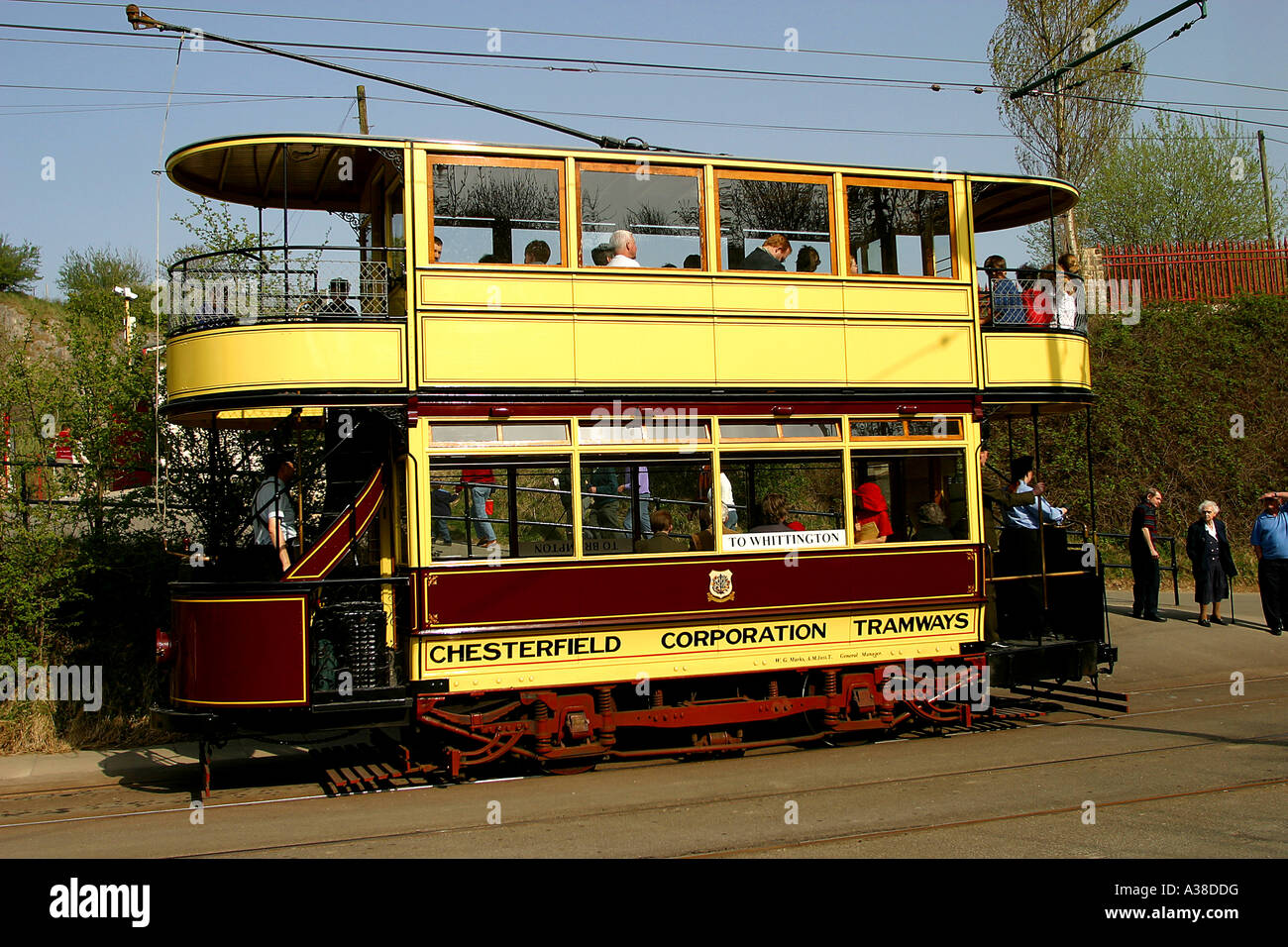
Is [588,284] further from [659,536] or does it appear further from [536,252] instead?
[659,536]

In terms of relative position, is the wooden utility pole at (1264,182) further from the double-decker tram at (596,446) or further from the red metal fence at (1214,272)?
the double-decker tram at (596,446)

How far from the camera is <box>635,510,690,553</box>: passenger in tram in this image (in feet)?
28.6

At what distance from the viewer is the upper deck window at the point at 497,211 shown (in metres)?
8.37

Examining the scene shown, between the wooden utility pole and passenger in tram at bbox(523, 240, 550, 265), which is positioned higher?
the wooden utility pole

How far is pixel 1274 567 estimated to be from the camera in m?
14.1

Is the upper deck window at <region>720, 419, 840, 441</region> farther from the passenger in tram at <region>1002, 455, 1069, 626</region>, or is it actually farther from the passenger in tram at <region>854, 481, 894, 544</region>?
the passenger in tram at <region>1002, 455, 1069, 626</region>

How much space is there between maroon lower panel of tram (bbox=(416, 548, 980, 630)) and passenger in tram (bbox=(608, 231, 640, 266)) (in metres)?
2.44

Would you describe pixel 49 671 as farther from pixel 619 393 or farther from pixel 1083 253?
pixel 1083 253

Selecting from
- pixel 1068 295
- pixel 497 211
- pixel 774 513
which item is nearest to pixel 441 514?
pixel 497 211

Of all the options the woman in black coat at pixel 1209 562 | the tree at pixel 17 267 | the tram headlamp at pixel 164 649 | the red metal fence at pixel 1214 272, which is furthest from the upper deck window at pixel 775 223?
the tree at pixel 17 267

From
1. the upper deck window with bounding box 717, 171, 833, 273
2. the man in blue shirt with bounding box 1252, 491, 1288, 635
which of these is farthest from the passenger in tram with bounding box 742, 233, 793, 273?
the man in blue shirt with bounding box 1252, 491, 1288, 635

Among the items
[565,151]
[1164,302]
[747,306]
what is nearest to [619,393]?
[747,306]

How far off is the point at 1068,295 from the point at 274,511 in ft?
24.9

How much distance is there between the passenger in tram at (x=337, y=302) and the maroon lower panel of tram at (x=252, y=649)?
2.14m
